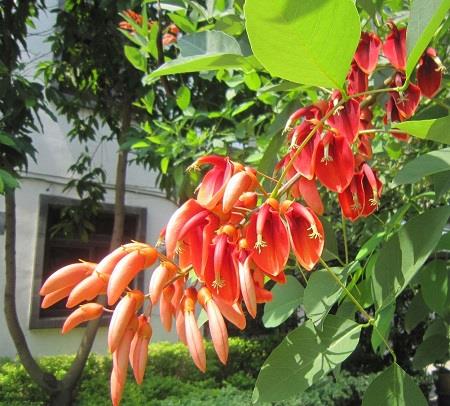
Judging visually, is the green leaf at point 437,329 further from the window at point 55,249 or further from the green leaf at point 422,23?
the window at point 55,249

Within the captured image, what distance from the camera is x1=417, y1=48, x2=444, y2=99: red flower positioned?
2.19ft

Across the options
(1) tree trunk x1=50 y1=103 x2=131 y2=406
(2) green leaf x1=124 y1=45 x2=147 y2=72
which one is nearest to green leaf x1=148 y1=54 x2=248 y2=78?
(2) green leaf x1=124 y1=45 x2=147 y2=72

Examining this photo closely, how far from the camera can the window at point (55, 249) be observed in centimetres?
465

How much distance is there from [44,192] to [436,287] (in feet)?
15.3

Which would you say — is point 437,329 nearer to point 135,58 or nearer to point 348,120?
point 348,120

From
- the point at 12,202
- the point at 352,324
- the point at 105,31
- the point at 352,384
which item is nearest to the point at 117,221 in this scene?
the point at 12,202

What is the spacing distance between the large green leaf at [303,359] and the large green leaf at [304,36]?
29cm

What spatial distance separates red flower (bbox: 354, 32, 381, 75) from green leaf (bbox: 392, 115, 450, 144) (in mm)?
202

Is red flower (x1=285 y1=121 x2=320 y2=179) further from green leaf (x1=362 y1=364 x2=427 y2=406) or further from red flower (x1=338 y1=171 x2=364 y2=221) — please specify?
green leaf (x1=362 y1=364 x2=427 y2=406)

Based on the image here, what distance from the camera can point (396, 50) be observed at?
67 centimetres

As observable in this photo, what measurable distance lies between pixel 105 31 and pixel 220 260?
11.2 ft

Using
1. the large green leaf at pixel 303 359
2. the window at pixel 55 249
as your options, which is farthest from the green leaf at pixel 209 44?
the window at pixel 55 249

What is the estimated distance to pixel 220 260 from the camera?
0.45 metres

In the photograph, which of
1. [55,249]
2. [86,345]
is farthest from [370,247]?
[55,249]
